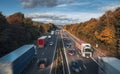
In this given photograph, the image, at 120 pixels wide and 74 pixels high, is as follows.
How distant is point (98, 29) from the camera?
247 feet

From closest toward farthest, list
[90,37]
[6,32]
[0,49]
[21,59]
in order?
[21,59], [0,49], [6,32], [90,37]

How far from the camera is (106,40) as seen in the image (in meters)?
65.6

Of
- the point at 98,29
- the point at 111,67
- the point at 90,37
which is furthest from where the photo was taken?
the point at 90,37

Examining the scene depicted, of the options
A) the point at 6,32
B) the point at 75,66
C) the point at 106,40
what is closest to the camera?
the point at 75,66

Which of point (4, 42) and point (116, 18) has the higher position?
point (116, 18)

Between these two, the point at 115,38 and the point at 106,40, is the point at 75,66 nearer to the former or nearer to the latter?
the point at 115,38

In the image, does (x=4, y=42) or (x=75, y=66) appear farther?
(x=4, y=42)

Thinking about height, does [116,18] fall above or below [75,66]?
above

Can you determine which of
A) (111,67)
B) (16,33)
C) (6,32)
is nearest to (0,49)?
(6,32)

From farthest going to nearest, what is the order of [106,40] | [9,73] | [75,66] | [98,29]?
[98,29] < [106,40] < [75,66] < [9,73]

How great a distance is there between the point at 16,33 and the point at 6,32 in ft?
36.9

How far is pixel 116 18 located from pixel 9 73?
43871mm

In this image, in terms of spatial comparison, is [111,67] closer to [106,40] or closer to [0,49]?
[0,49]

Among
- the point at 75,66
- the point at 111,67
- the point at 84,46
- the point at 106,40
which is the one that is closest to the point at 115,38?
the point at 106,40
